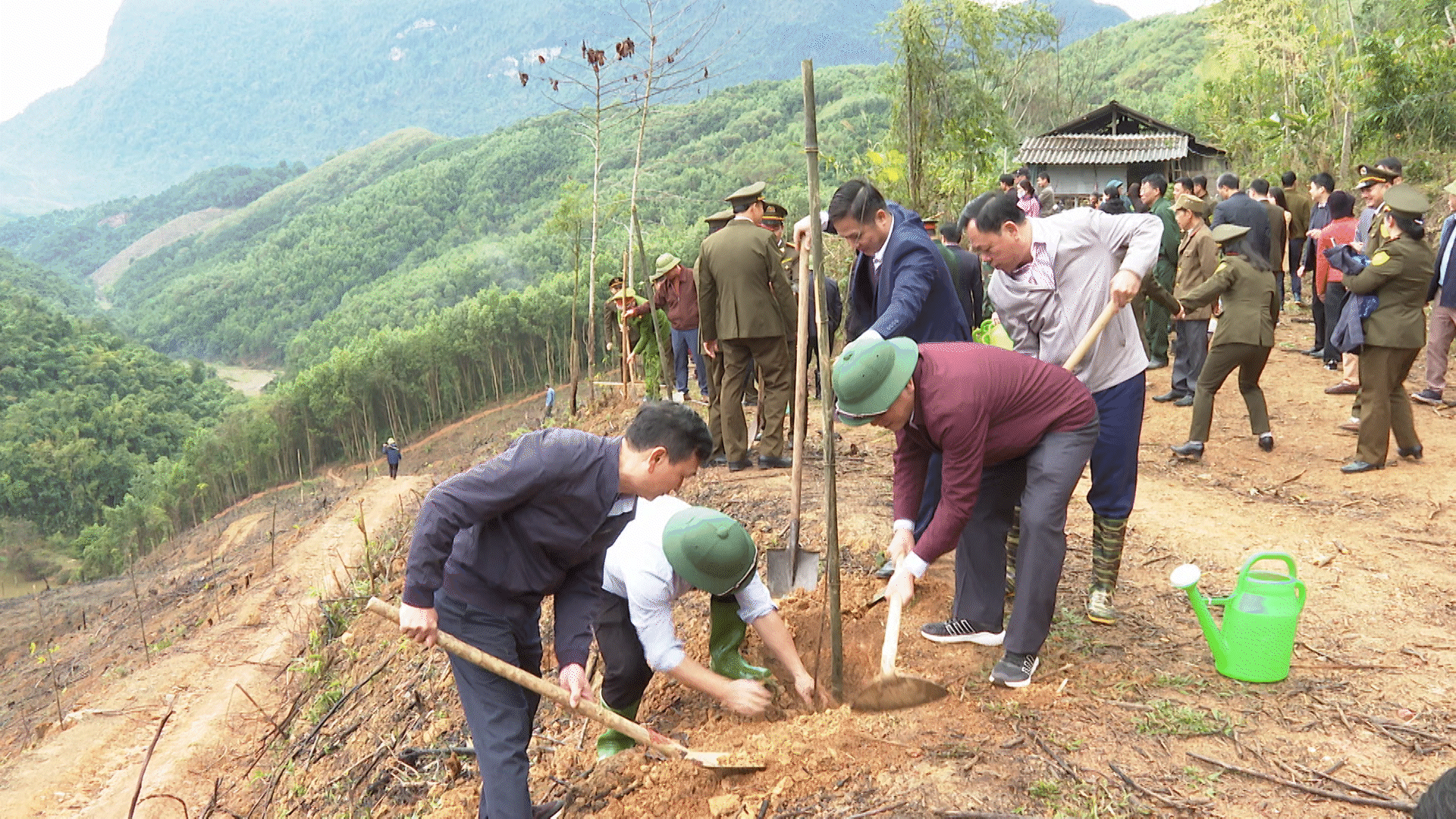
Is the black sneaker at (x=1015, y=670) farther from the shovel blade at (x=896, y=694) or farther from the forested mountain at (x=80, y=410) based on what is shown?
the forested mountain at (x=80, y=410)

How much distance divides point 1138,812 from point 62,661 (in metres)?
17.2

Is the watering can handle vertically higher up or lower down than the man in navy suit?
lower down

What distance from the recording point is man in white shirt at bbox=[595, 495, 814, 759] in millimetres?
2947

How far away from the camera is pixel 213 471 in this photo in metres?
38.9

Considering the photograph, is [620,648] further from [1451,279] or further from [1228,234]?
[1451,279]

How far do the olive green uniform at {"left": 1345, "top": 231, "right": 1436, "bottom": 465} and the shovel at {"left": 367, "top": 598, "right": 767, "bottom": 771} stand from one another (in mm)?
5121

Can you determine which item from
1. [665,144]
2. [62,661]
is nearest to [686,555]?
[62,661]

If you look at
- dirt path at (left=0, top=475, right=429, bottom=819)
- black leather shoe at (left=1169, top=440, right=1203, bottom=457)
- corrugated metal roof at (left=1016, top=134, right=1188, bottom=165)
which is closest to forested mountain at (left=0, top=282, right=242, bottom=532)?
dirt path at (left=0, top=475, right=429, bottom=819)

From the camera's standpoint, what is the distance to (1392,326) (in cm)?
557

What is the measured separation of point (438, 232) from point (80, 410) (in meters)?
36.9

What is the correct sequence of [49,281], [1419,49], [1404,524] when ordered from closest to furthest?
[1404,524], [1419,49], [49,281]

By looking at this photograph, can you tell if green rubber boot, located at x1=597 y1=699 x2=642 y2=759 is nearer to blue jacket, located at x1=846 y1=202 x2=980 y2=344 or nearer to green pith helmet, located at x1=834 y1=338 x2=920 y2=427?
green pith helmet, located at x1=834 y1=338 x2=920 y2=427

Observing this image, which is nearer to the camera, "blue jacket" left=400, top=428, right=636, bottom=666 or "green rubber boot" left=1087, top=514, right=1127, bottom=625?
"blue jacket" left=400, top=428, right=636, bottom=666

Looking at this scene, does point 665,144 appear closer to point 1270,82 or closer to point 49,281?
point 1270,82
